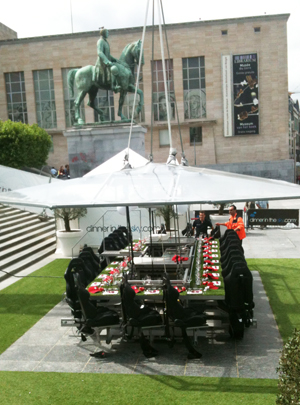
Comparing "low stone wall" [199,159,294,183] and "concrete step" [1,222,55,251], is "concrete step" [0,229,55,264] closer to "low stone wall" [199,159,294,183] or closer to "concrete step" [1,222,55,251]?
"concrete step" [1,222,55,251]

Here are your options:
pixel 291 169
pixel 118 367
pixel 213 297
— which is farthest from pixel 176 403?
pixel 291 169

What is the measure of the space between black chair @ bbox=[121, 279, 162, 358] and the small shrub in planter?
Answer: 11.4 feet

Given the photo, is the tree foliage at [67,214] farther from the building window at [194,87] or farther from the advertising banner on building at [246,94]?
the advertising banner on building at [246,94]

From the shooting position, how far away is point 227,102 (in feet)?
152

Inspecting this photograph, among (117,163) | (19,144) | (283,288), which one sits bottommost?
(283,288)

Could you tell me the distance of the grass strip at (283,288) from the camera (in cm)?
902

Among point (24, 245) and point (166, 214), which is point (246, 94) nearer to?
point (166, 214)

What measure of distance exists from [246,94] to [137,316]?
42.2 m

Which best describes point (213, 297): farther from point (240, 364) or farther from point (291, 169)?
point (291, 169)

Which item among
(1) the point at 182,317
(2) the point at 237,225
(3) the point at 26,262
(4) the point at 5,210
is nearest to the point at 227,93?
(4) the point at 5,210

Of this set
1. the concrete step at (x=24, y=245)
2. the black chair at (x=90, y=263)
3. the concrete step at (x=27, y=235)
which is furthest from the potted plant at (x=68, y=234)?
the black chair at (x=90, y=263)

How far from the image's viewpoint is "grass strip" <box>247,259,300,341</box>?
9.02 m

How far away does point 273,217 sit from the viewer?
21.6 m

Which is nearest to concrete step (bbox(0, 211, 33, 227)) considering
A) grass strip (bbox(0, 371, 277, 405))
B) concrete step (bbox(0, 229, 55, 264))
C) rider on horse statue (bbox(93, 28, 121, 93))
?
concrete step (bbox(0, 229, 55, 264))
